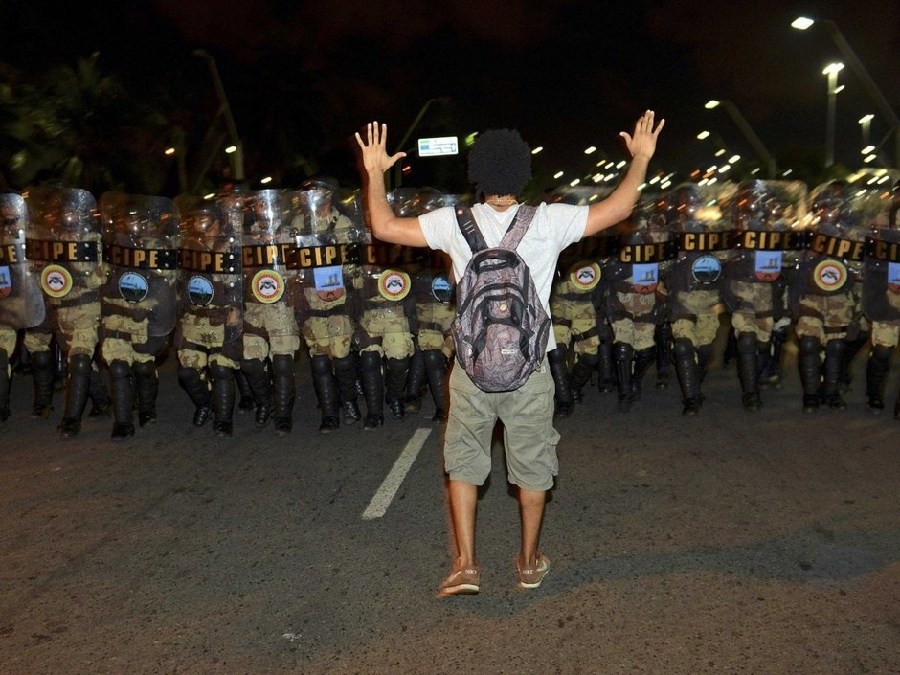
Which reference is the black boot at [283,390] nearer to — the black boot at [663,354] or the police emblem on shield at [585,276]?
the police emblem on shield at [585,276]

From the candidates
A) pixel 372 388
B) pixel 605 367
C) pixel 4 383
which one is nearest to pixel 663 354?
pixel 605 367

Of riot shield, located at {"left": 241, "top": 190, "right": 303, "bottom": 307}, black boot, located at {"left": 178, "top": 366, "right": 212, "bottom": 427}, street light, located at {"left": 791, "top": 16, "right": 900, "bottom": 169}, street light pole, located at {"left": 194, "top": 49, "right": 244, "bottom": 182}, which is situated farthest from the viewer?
street light pole, located at {"left": 194, "top": 49, "right": 244, "bottom": 182}

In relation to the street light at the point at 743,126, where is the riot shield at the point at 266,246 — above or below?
below

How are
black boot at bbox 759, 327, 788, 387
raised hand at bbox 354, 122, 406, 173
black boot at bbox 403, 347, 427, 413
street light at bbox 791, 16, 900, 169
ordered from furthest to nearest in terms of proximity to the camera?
1. street light at bbox 791, 16, 900, 169
2. black boot at bbox 759, 327, 788, 387
3. black boot at bbox 403, 347, 427, 413
4. raised hand at bbox 354, 122, 406, 173

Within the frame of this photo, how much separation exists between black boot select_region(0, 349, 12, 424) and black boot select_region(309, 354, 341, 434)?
9.13 ft

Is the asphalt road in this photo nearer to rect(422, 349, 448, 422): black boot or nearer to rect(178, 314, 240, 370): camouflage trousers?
rect(422, 349, 448, 422): black boot

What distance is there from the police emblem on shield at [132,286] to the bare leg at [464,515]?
13.4ft

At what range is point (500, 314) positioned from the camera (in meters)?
3.75

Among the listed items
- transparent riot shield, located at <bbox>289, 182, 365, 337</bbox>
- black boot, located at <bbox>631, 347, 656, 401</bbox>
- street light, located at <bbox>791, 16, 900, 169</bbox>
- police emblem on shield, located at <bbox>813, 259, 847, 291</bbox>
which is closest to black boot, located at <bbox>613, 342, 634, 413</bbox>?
black boot, located at <bbox>631, 347, 656, 401</bbox>

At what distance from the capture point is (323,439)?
23.1 feet

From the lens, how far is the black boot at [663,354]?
28.3 ft

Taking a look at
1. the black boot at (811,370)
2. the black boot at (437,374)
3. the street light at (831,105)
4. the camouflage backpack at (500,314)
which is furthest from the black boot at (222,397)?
the street light at (831,105)

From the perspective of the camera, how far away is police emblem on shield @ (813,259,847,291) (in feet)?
24.0

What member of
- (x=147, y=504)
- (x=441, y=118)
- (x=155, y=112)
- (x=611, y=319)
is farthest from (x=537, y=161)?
(x=147, y=504)
